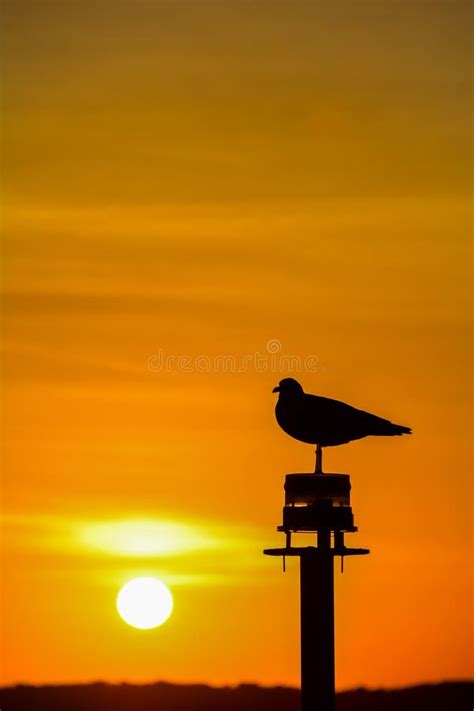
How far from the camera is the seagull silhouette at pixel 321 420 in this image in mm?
29328

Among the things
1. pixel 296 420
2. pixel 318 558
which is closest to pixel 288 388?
pixel 296 420

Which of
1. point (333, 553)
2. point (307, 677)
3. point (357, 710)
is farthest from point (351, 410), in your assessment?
point (357, 710)

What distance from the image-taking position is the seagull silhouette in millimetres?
29328

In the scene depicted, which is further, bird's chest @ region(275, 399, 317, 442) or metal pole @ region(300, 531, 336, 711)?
metal pole @ region(300, 531, 336, 711)

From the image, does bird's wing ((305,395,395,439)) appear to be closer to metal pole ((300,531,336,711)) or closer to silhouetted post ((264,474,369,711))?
silhouetted post ((264,474,369,711))

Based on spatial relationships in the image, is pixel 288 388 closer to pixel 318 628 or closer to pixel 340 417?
pixel 340 417

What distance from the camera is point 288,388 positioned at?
29562 mm

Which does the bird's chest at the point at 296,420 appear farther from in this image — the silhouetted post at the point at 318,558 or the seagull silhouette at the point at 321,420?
the silhouetted post at the point at 318,558

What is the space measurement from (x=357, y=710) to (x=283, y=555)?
4209 cm

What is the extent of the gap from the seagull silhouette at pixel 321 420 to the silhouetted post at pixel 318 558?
0.51m

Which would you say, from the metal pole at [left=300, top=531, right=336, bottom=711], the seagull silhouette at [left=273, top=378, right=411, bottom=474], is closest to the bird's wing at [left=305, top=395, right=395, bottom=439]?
the seagull silhouette at [left=273, top=378, right=411, bottom=474]

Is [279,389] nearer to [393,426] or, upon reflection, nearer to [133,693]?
[393,426]

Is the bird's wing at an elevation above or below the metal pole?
above

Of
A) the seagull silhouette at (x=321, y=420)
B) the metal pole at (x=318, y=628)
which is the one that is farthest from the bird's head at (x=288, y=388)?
the metal pole at (x=318, y=628)
